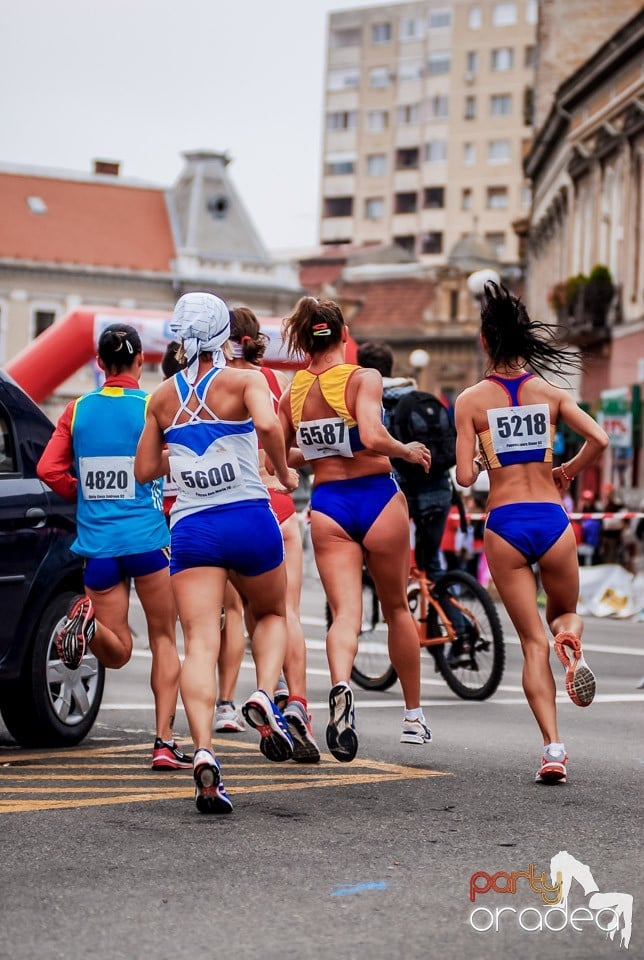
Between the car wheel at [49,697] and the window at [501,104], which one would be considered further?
the window at [501,104]

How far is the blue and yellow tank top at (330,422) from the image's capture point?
805 centimetres

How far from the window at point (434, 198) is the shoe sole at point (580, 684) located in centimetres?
10428

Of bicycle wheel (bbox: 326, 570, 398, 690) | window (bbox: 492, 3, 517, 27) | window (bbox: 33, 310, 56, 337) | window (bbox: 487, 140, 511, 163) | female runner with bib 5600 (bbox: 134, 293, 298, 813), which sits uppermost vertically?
window (bbox: 492, 3, 517, 27)

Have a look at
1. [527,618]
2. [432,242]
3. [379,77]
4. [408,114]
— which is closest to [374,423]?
[527,618]

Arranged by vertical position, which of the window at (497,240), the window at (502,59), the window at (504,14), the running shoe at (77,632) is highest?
the window at (504,14)

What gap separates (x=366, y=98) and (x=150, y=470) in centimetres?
11081

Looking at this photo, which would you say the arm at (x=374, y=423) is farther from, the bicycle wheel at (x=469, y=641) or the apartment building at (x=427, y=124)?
the apartment building at (x=427, y=124)

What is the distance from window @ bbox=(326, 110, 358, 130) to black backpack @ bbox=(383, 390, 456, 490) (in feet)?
350

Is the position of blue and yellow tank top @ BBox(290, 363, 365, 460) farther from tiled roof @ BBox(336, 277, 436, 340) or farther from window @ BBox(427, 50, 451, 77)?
window @ BBox(427, 50, 451, 77)

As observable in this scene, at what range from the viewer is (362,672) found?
40.5 ft

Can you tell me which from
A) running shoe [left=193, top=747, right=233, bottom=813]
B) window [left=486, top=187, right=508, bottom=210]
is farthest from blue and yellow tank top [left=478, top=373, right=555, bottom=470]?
A: window [left=486, top=187, right=508, bottom=210]

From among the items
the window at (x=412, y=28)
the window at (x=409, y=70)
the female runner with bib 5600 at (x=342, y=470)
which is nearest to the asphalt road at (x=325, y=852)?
the female runner with bib 5600 at (x=342, y=470)

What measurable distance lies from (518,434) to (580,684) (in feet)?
3.56

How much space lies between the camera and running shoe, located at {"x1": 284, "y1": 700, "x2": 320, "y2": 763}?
802 centimetres
